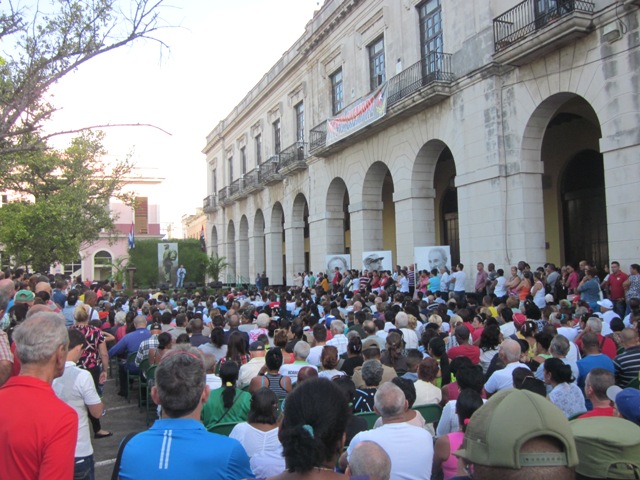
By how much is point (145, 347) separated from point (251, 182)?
27050 mm

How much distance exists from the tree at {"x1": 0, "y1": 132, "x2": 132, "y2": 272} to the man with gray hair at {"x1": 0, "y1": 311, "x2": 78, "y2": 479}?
18.9 metres

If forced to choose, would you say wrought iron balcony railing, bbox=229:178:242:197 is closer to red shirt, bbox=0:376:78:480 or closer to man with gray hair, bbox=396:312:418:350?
man with gray hair, bbox=396:312:418:350

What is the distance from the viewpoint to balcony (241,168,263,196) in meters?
33.1

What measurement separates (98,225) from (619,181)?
87.8 ft

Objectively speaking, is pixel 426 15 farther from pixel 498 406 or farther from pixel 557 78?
pixel 498 406

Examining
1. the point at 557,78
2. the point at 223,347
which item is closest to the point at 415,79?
the point at 557,78

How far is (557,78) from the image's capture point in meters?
13.2

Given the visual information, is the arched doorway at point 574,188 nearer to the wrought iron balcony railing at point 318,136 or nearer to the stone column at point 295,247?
the wrought iron balcony railing at point 318,136

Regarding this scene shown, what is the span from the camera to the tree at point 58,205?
23672mm

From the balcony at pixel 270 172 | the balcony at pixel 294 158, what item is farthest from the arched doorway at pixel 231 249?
the balcony at pixel 294 158

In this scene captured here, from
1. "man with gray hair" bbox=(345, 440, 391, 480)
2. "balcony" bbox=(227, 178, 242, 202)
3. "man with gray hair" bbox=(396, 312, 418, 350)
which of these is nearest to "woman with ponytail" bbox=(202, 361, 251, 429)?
"man with gray hair" bbox=(345, 440, 391, 480)

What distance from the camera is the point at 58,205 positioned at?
2456 centimetres

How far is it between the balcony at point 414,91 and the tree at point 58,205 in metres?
12.1

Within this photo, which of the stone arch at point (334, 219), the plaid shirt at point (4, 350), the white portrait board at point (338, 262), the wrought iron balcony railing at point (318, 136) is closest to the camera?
the plaid shirt at point (4, 350)
